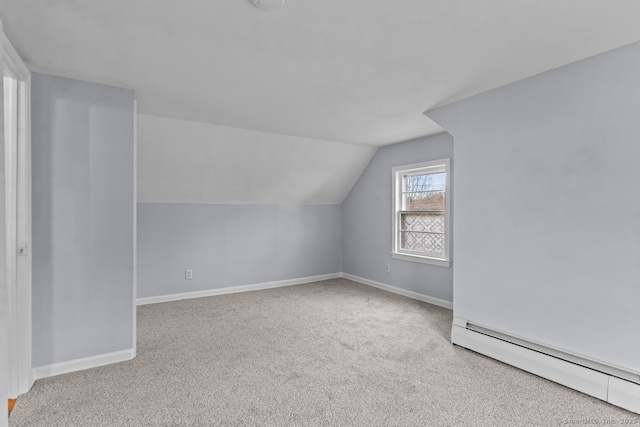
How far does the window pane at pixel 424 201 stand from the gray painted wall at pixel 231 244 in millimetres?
1456

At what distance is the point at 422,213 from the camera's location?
15.8 ft

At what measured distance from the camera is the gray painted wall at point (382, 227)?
445cm

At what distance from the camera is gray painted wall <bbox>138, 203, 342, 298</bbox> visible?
4512 mm

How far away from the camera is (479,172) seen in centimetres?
305

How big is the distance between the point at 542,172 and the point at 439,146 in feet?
6.08

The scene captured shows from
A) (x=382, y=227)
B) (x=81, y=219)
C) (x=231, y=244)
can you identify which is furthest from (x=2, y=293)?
(x=382, y=227)

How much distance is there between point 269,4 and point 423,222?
369cm

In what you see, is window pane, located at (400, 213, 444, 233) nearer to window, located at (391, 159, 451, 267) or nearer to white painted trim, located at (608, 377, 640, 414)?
window, located at (391, 159, 451, 267)

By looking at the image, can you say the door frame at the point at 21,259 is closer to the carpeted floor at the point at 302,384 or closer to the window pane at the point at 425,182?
the carpeted floor at the point at 302,384

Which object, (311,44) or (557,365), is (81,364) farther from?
(557,365)

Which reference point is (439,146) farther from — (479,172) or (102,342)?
(102,342)

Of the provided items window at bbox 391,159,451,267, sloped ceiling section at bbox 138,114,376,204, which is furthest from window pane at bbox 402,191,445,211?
sloped ceiling section at bbox 138,114,376,204

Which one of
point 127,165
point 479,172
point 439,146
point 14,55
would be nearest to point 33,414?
point 127,165

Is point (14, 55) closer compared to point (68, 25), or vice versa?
point (68, 25)
